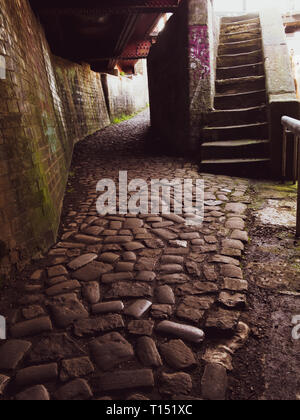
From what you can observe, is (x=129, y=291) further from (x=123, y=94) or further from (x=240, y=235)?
(x=123, y=94)

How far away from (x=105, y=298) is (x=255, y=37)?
789 cm

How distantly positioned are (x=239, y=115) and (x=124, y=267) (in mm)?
4697

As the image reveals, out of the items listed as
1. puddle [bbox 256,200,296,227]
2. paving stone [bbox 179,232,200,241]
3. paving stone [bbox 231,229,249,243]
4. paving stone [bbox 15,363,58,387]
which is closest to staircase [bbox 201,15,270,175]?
puddle [bbox 256,200,296,227]

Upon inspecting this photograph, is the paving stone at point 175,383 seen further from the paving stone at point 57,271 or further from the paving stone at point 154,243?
the paving stone at point 154,243

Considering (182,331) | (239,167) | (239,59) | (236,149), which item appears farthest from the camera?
(239,59)

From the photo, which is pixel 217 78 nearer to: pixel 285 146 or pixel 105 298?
pixel 285 146

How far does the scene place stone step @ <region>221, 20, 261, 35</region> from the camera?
313 inches

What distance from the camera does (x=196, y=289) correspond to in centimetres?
222

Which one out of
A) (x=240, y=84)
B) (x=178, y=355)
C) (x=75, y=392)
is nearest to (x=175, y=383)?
(x=178, y=355)

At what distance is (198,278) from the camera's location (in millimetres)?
2371

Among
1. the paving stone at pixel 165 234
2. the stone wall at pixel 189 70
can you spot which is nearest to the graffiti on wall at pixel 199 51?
the stone wall at pixel 189 70

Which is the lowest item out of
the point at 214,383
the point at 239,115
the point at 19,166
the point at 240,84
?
the point at 214,383

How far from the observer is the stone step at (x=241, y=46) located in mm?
7266

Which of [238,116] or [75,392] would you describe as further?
[238,116]
